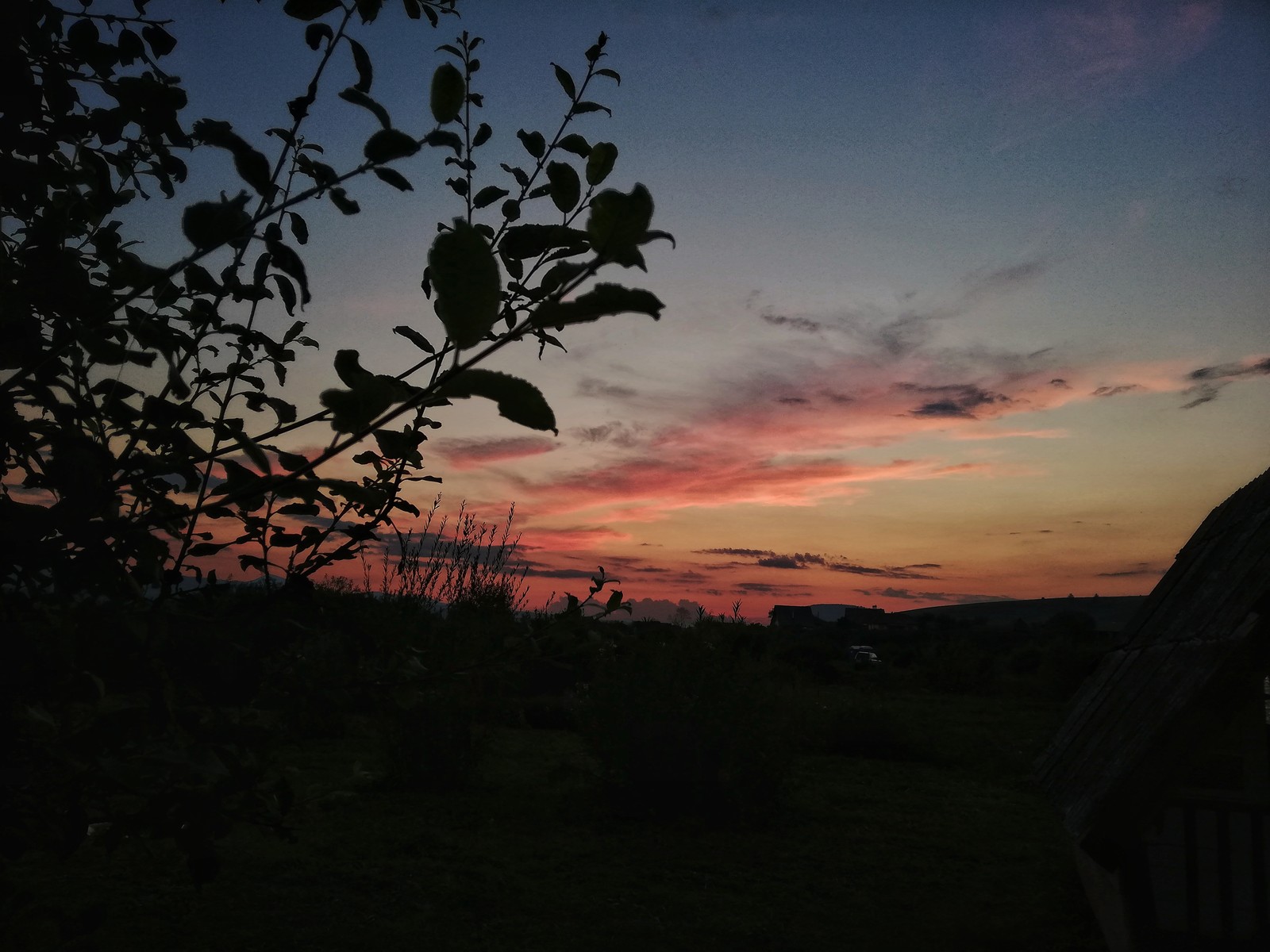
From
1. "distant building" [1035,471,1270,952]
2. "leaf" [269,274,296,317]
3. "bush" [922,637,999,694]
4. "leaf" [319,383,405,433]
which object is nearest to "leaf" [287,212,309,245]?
"leaf" [269,274,296,317]

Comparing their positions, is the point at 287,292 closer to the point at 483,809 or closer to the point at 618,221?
the point at 618,221

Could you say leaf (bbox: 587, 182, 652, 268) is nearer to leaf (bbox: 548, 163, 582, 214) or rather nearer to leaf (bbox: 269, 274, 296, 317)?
leaf (bbox: 548, 163, 582, 214)

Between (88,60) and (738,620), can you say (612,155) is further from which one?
(738,620)

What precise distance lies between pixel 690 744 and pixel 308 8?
805cm

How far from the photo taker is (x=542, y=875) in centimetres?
670

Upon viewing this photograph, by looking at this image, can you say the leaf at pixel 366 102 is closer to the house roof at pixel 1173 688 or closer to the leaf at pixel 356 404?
the leaf at pixel 356 404

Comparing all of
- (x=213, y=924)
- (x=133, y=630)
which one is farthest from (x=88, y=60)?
(x=213, y=924)

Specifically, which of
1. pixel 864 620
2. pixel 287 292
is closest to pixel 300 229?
pixel 287 292

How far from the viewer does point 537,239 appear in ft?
4.29

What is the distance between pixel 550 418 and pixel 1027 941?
21.1ft

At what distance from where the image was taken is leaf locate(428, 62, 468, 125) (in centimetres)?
106

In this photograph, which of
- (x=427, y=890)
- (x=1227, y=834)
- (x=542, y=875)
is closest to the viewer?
(x=1227, y=834)

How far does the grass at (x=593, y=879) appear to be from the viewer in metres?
5.46

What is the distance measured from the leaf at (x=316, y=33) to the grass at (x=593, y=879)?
3140 mm
